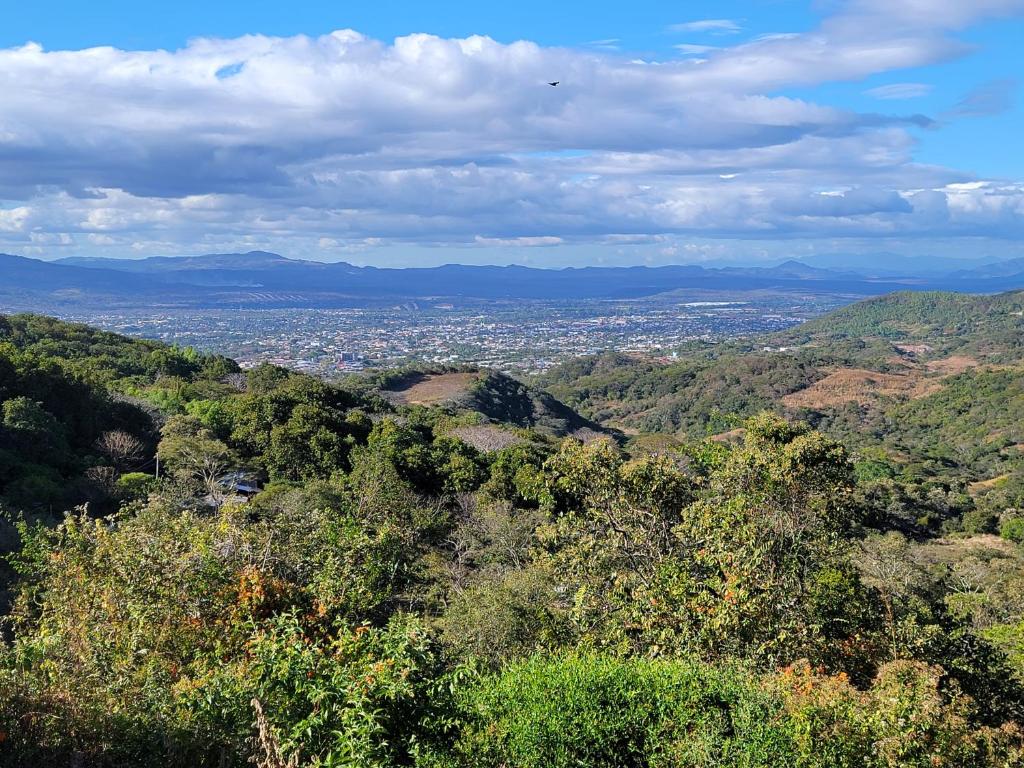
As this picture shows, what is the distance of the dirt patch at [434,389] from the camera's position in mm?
54906

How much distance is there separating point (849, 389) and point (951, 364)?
2914 centimetres

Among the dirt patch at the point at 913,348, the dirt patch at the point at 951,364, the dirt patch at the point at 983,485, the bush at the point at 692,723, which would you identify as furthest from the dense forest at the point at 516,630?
A: the dirt patch at the point at 913,348

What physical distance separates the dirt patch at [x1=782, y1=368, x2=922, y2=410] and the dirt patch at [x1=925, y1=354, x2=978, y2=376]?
368 inches

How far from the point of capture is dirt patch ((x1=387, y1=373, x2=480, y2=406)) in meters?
54.9

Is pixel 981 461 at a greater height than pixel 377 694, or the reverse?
pixel 377 694

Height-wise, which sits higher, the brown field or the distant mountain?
the distant mountain

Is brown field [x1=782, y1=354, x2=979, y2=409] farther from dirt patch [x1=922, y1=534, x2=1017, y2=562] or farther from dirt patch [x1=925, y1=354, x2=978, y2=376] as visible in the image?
dirt patch [x1=922, y1=534, x2=1017, y2=562]

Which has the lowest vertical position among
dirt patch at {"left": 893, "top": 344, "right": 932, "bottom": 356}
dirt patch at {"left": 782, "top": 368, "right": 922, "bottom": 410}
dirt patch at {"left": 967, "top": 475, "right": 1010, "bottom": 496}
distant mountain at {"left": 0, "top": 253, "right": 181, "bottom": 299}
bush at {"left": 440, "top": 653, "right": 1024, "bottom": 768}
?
dirt patch at {"left": 967, "top": 475, "right": 1010, "bottom": 496}

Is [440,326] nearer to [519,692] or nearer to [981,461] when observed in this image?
[981,461]

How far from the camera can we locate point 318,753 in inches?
205

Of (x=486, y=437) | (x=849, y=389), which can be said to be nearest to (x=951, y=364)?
(x=849, y=389)

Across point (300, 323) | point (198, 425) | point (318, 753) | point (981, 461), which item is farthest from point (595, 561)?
point (300, 323)

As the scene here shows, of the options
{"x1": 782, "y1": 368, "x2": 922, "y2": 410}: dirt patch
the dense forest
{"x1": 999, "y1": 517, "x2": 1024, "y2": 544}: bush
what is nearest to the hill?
{"x1": 782, "y1": 368, "x2": 922, "y2": 410}: dirt patch

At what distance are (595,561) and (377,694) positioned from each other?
4.13m
